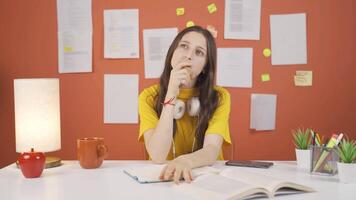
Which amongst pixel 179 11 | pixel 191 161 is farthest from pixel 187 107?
pixel 179 11

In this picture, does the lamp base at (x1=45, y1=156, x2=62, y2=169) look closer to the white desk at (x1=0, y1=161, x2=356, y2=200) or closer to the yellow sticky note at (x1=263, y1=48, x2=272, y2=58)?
the white desk at (x1=0, y1=161, x2=356, y2=200)

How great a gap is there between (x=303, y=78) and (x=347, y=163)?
159 cm

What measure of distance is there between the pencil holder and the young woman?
15.2 inches

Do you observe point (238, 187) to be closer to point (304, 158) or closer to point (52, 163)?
point (304, 158)

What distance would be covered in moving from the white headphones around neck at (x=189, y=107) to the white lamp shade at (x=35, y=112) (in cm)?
51

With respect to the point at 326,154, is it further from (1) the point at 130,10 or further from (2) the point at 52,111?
(1) the point at 130,10

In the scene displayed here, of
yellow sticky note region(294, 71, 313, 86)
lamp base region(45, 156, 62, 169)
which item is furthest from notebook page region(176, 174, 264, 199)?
yellow sticky note region(294, 71, 313, 86)

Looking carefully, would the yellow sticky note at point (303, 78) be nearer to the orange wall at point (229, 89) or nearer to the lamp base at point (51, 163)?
the orange wall at point (229, 89)

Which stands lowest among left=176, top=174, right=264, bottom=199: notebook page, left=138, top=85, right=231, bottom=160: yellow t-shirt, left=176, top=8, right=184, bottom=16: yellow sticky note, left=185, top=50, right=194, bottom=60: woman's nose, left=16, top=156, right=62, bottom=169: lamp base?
left=16, top=156, right=62, bottom=169: lamp base

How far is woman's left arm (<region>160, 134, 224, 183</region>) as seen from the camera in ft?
4.05

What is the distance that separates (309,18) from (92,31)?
1497mm

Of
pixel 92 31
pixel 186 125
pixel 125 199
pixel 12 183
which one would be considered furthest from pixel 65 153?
pixel 125 199

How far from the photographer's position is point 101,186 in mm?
1199

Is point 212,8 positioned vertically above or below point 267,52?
above
